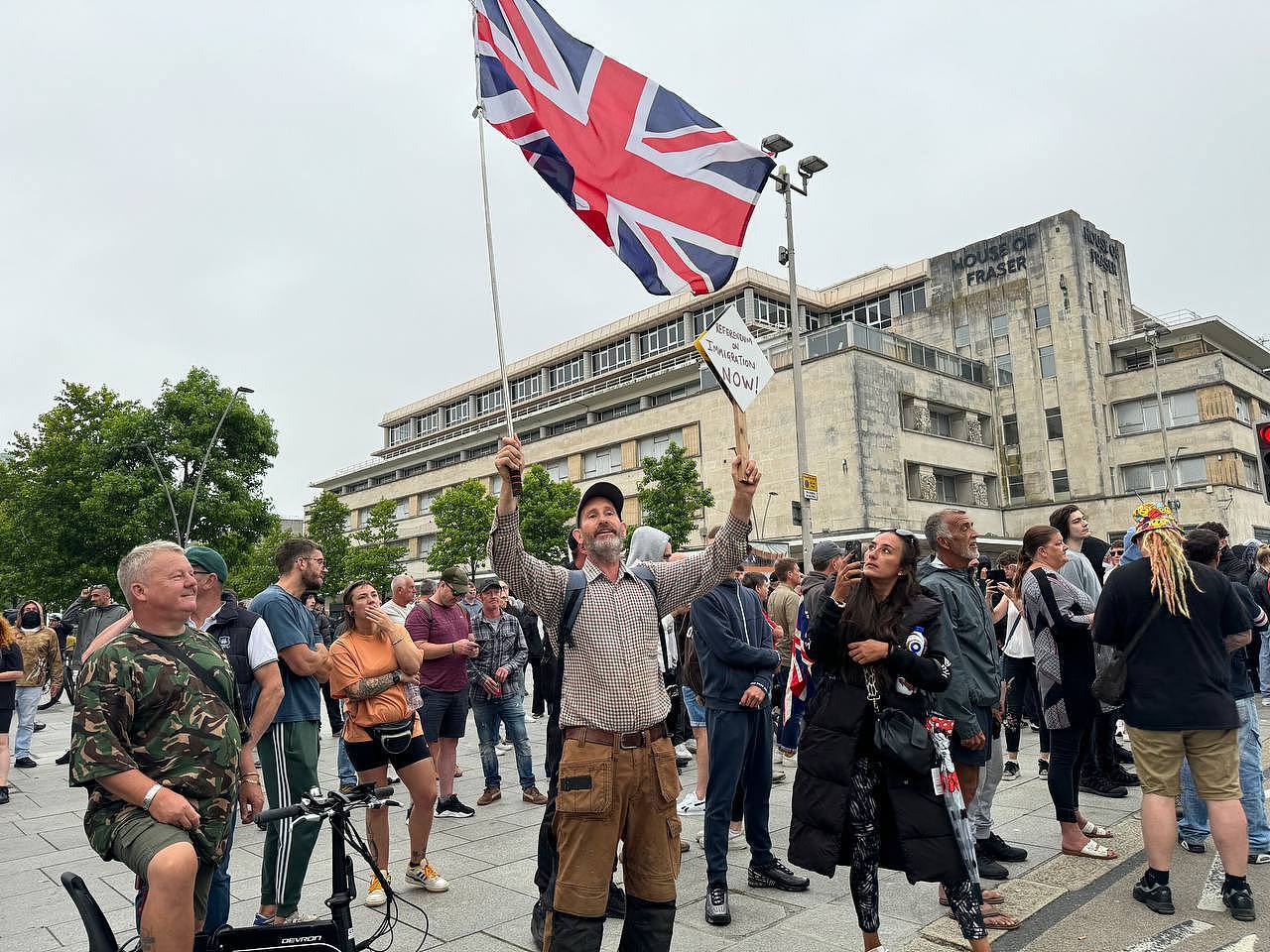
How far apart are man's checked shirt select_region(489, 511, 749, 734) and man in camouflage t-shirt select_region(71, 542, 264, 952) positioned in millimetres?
1288

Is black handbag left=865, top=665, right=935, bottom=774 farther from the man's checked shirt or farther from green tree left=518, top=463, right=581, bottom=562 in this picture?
green tree left=518, top=463, right=581, bottom=562

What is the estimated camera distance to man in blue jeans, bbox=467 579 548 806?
27.3 ft

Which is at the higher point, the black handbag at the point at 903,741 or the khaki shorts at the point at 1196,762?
the black handbag at the point at 903,741

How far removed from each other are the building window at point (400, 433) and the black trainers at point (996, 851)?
298 feet

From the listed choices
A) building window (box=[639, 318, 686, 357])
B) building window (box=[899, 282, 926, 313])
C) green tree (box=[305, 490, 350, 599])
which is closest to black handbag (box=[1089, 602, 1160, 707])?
building window (box=[899, 282, 926, 313])

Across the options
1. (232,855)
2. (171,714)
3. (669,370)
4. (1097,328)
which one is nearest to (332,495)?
(669,370)

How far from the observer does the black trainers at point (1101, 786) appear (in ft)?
23.6

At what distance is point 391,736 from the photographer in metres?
5.28

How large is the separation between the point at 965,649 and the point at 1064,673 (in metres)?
1.37

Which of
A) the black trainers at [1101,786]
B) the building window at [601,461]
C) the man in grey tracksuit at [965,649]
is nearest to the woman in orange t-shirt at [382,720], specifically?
the man in grey tracksuit at [965,649]

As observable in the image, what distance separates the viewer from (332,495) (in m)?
57.0

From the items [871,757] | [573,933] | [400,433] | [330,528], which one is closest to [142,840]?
[573,933]

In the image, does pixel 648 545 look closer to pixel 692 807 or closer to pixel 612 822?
pixel 612 822

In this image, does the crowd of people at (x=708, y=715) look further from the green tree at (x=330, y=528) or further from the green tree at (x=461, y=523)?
the green tree at (x=330, y=528)
